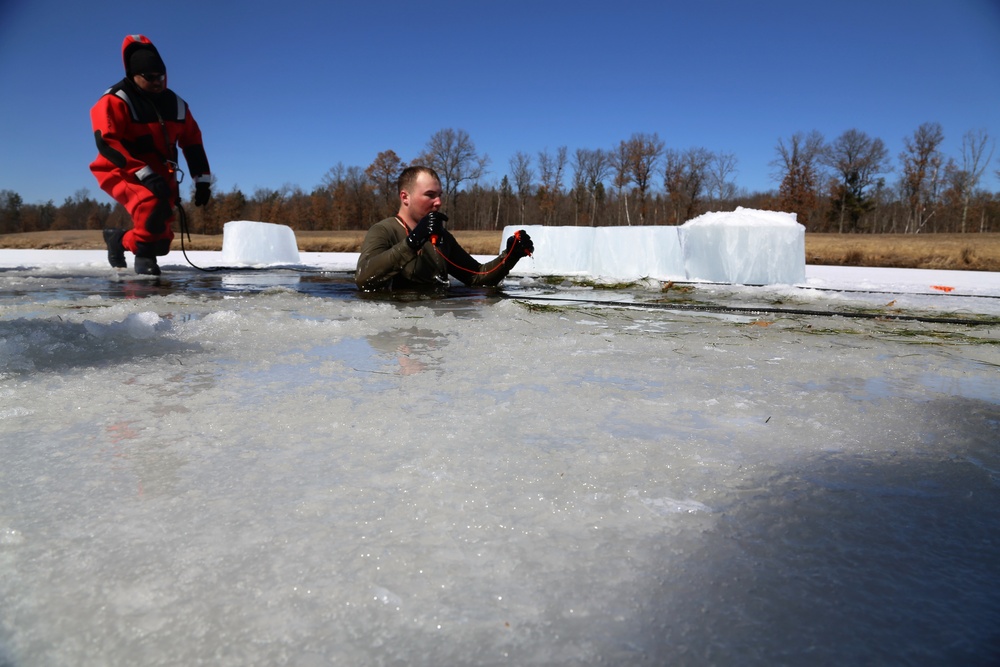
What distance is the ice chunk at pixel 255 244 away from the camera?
11117 millimetres

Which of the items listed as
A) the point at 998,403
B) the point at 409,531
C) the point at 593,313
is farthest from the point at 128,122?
the point at 998,403

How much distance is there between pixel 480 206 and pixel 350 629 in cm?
7408

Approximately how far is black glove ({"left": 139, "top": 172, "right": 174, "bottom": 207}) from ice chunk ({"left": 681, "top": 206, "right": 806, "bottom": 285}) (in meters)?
5.33

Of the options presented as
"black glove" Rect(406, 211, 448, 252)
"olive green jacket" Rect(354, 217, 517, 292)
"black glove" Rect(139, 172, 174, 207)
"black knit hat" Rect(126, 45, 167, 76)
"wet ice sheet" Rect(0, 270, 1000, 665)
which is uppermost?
"black knit hat" Rect(126, 45, 167, 76)

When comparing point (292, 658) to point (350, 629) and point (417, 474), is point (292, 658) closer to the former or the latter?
point (350, 629)

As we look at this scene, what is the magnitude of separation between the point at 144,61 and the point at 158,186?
42.5 inches

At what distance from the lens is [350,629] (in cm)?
69

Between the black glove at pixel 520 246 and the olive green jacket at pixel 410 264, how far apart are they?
0.20 ft

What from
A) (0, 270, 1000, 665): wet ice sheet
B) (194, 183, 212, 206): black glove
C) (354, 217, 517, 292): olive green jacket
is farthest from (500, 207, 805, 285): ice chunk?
(0, 270, 1000, 665): wet ice sheet

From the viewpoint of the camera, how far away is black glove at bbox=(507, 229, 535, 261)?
4.66 meters

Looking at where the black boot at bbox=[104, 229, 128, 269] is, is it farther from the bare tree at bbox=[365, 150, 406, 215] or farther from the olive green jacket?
the bare tree at bbox=[365, 150, 406, 215]

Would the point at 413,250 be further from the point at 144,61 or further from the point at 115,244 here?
the point at 115,244

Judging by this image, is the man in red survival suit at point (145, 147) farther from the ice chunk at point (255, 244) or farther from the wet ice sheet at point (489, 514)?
the ice chunk at point (255, 244)

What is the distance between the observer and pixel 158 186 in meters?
5.60
